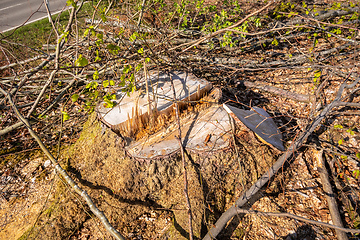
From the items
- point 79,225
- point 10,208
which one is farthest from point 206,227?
point 10,208

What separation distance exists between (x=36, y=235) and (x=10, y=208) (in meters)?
0.86

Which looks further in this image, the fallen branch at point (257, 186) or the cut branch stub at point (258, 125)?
the cut branch stub at point (258, 125)

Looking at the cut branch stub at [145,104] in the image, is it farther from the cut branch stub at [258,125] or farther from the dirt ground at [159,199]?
the cut branch stub at [258,125]

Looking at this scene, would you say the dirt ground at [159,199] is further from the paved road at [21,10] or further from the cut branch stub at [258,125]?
the paved road at [21,10]

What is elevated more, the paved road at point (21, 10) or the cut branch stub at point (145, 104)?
the paved road at point (21, 10)

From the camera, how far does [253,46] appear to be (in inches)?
181

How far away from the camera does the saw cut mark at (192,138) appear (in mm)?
2209

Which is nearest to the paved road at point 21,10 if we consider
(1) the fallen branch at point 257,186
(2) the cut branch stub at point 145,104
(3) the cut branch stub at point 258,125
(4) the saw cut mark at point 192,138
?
(2) the cut branch stub at point 145,104

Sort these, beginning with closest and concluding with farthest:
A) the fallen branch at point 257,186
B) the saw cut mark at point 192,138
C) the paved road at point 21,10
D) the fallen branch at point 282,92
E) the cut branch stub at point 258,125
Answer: the fallen branch at point 257,186, the saw cut mark at point 192,138, the cut branch stub at point 258,125, the fallen branch at point 282,92, the paved road at point 21,10

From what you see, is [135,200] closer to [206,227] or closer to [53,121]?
[206,227]

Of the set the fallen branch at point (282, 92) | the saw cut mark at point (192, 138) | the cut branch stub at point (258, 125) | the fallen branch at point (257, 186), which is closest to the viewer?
the fallen branch at point (257, 186)

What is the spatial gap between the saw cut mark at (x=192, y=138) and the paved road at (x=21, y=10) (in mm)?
7313

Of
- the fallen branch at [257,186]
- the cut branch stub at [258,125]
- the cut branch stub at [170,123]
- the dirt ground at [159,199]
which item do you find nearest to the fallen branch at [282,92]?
the fallen branch at [257,186]

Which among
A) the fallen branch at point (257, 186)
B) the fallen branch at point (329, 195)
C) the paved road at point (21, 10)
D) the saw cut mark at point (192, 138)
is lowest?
the fallen branch at point (329, 195)
